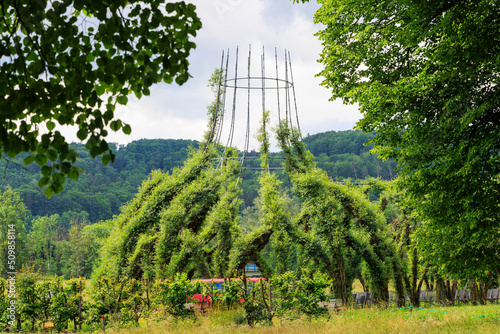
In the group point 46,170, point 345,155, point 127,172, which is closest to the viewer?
point 46,170

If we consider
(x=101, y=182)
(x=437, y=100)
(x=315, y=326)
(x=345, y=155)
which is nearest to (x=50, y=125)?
(x=315, y=326)

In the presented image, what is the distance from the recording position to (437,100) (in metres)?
10.1

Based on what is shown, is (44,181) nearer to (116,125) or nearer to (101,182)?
(116,125)

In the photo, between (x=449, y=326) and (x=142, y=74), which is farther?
(x=449, y=326)

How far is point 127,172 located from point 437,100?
8980 centimetres

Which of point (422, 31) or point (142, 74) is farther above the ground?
point (422, 31)

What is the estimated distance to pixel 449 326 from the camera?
9352mm

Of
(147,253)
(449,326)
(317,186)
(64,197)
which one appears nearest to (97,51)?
(449,326)

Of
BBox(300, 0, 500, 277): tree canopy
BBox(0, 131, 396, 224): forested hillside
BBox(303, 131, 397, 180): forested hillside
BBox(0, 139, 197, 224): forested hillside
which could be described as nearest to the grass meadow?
BBox(300, 0, 500, 277): tree canopy

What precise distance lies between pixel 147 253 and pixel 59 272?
1947 inches

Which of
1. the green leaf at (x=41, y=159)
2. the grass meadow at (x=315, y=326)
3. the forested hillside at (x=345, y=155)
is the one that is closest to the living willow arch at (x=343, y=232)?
the grass meadow at (x=315, y=326)

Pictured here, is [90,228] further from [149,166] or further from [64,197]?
[149,166]

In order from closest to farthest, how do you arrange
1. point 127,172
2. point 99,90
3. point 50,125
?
1. point 99,90
2. point 50,125
3. point 127,172

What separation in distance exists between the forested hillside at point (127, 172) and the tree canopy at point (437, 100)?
44487mm
